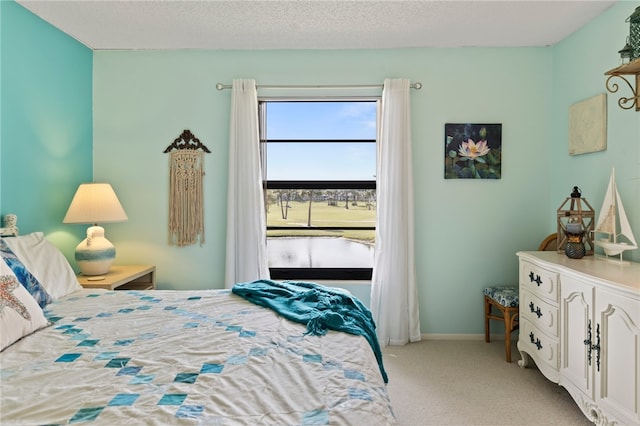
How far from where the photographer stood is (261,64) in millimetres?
3340

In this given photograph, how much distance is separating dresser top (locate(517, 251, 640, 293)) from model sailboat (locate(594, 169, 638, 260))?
0.09 m

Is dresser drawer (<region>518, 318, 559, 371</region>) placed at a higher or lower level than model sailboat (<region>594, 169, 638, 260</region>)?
lower

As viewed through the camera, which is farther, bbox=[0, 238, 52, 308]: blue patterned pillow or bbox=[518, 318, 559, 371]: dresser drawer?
bbox=[518, 318, 559, 371]: dresser drawer

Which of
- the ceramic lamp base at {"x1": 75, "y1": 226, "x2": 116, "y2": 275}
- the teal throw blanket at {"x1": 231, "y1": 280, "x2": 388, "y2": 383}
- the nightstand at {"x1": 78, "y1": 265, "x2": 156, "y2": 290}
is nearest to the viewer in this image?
the teal throw blanket at {"x1": 231, "y1": 280, "x2": 388, "y2": 383}

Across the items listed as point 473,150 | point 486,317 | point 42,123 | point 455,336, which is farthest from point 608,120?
point 42,123

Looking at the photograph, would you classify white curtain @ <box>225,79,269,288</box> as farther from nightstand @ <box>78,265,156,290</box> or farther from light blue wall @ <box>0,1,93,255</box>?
light blue wall @ <box>0,1,93,255</box>

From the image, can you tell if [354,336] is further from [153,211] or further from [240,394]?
[153,211]

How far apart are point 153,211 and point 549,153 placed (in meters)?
3.63

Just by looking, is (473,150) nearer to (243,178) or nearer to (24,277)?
(243,178)

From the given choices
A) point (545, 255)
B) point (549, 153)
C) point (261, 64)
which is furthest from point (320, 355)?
point (549, 153)

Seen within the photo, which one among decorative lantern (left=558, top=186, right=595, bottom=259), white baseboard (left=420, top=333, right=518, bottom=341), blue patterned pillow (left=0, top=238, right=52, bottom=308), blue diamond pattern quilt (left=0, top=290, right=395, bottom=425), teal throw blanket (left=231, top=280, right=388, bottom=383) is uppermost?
decorative lantern (left=558, top=186, right=595, bottom=259)

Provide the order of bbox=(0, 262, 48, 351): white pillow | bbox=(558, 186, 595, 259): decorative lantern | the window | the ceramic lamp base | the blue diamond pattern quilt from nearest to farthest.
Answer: the blue diamond pattern quilt
bbox=(0, 262, 48, 351): white pillow
bbox=(558, 186, 595, 259): decorative lantern
the ceramic lamp base
the window

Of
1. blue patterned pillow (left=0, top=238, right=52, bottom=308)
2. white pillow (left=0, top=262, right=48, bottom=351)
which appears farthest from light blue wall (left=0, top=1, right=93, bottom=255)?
white pillow (left=0, top=262, right=48, bottom=351)

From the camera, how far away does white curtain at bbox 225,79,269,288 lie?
3.25 m
